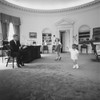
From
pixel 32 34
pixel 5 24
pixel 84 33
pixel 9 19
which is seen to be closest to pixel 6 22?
pixel 5 24

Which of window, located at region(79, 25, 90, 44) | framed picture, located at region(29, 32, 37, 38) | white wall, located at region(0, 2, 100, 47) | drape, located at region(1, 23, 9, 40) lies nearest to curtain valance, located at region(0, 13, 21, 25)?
drape, located at region(1, 23, 9, 40)

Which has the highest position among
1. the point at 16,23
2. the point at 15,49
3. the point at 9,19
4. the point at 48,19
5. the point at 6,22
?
the point at 48,19

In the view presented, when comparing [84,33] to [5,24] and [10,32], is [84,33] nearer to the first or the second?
[10,32]

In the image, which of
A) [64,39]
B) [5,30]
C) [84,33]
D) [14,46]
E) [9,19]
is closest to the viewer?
[14,46]

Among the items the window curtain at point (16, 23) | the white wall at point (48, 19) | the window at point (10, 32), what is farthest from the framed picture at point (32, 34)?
the window at point (10, 32)

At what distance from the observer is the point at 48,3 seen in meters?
11.8

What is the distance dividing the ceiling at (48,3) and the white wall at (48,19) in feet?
2.17

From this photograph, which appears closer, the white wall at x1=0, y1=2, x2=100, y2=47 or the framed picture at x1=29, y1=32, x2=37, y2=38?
the white wall at x1=0, y1=2, x2=100, y2=47

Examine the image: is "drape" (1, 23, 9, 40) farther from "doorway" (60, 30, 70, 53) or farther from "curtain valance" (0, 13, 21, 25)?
"doorway" (60, 30, 70, 53)

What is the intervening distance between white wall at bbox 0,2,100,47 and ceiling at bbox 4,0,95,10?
26.0 inches

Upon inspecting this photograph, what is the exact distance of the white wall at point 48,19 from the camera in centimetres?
1112

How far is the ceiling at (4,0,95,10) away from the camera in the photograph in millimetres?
11330

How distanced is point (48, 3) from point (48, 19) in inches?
70.2

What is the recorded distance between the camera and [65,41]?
14.7m
